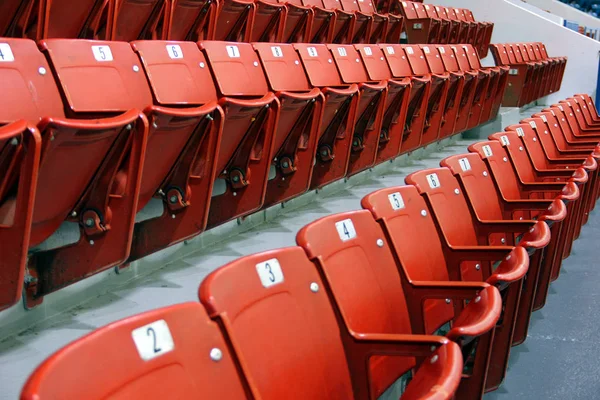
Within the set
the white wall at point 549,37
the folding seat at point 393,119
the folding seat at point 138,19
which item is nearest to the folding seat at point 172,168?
the folding seat at point 138,19

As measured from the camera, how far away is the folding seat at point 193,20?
112cm

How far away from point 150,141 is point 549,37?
2844 mm

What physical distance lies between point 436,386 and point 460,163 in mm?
494

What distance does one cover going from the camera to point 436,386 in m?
0.37

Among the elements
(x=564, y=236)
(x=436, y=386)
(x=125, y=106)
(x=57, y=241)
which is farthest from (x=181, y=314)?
(x=564, y=236)

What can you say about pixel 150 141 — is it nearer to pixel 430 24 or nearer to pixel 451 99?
pixel 451 99

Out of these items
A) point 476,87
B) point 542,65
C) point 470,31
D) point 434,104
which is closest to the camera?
point 434,104

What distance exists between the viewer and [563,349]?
2.52 ft

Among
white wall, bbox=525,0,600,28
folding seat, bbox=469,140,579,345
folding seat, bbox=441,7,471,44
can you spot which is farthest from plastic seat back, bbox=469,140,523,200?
white wall, bbox=525,0,600,28

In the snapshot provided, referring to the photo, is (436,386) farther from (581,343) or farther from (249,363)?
(581,343)

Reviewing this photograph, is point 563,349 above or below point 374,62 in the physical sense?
below

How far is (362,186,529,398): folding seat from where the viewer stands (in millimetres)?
575

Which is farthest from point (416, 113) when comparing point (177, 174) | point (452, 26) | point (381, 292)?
point (452, 26)

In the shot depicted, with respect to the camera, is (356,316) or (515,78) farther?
(515,78)
